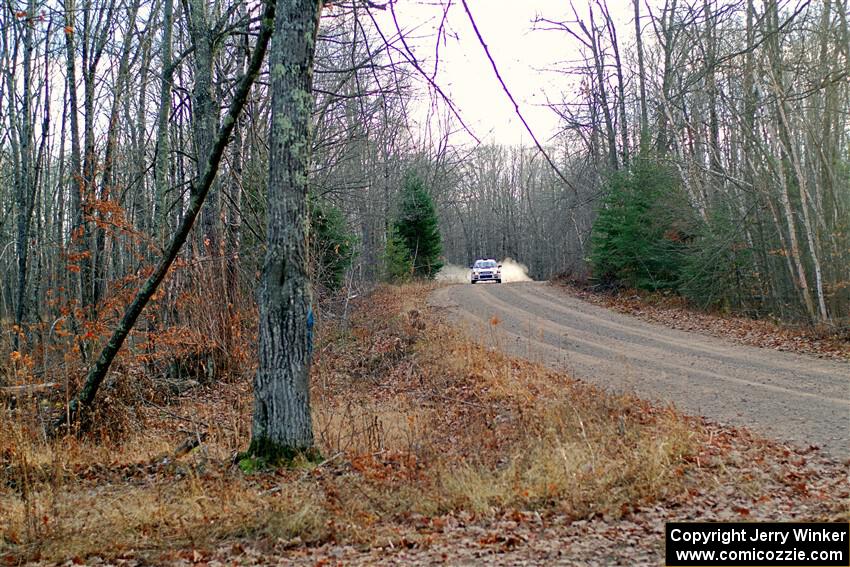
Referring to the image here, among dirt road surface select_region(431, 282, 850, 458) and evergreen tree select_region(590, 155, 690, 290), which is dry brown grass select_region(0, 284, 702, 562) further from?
evergreen tree select_region(590, 155, 690, 290)

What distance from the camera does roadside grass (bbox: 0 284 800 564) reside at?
16.5 feet

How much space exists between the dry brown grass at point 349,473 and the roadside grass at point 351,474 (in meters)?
0.02

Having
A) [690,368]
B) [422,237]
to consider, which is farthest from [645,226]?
[422,237]

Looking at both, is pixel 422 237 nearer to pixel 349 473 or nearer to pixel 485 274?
pixel 485 274

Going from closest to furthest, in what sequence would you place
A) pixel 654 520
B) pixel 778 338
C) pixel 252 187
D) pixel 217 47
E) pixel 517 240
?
pixel 654 520, pixel 217 47, pixel 252 187, pixel 778 338, pixel 517 240

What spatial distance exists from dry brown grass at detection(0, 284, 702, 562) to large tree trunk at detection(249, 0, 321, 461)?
0.53 meters

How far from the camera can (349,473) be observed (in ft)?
20.7

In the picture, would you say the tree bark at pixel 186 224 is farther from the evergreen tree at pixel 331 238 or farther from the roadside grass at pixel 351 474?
the evergreen tree at pixel 331 238

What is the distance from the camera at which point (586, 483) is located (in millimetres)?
5871

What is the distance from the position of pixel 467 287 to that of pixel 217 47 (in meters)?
21.0

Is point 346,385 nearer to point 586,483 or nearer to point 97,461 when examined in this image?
point 97,461

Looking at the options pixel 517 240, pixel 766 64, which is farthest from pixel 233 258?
pixel 517 240

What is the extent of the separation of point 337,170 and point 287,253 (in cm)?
1846

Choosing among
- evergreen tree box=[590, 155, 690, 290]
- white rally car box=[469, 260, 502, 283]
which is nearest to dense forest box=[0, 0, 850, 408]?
evergreen tree box=[590, 155, 690, 290]
